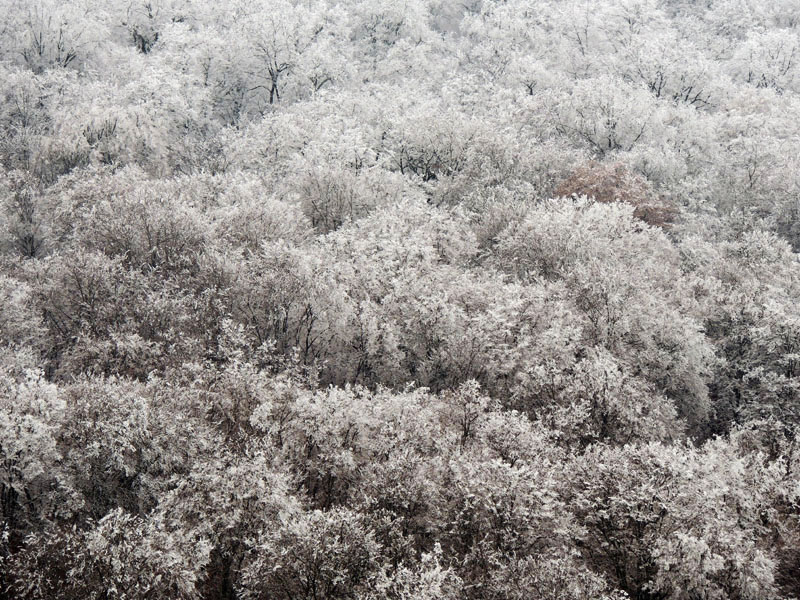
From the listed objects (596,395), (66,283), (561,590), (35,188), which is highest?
(561,590)

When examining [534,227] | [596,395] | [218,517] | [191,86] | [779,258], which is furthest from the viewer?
[191,86]

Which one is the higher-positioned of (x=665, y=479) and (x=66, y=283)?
(x=665, y=479)

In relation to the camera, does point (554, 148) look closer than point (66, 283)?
No

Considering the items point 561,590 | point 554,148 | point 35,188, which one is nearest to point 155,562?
point 561,590

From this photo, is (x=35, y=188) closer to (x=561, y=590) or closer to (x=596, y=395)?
(x=596, y=395)

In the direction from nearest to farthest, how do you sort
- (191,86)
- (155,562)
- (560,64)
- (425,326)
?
1. (155,562)
2. (425,326)
3. (191,86)
4. (560,64)

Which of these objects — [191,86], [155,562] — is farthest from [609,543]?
[191,86]
